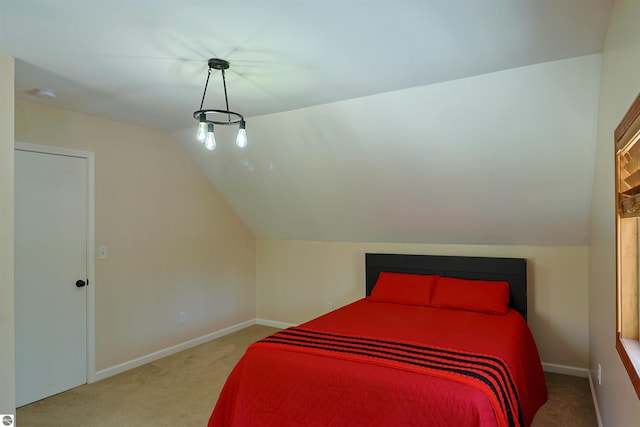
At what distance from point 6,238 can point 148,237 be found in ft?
5.40

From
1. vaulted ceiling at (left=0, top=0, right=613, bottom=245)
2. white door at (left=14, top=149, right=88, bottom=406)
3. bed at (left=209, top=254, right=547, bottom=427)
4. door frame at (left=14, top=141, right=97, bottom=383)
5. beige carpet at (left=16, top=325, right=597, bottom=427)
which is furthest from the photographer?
door frame at (left=14, top=141, right=97, bottom=383)

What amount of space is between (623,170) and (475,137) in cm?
123

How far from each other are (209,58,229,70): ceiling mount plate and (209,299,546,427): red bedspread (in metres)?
1.73

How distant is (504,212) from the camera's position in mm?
3363

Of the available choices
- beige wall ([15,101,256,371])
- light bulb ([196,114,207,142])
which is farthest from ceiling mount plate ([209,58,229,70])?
beige wall ([15,101,256,371])

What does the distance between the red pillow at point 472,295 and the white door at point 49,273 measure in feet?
10.2

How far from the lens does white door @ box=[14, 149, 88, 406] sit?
2.91 meters

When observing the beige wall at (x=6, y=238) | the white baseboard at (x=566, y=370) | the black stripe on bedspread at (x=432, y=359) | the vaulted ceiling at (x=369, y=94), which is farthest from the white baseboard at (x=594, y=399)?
the beige wall at (x=6, y=238)

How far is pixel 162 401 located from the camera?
9.75 ft

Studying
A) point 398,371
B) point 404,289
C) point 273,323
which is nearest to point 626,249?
point 398,371

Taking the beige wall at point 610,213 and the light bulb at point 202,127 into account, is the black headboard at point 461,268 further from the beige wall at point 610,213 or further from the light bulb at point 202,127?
the light bulb at point 202,127

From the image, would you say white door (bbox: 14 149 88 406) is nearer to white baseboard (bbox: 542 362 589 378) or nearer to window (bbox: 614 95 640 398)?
window (bbox: 614 95 640 398)

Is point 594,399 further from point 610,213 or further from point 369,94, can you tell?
point 369,94

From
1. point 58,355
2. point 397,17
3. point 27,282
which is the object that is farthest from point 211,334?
point 397,17
